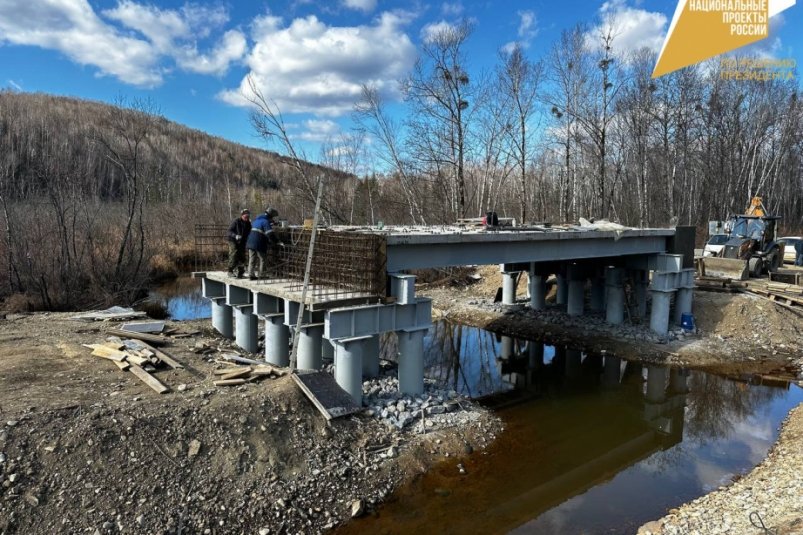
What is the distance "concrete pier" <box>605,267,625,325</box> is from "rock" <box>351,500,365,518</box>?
15.1 meters

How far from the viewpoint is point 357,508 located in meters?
7.89

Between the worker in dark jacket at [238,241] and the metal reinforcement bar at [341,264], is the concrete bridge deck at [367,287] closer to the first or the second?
the metal reinforcement bar at [341,264]

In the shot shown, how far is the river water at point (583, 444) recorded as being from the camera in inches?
325

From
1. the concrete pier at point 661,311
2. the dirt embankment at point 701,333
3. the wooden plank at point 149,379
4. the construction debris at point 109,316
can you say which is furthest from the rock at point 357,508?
the concrete pier at point 661,311

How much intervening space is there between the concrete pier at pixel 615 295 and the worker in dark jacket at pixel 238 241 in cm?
1383

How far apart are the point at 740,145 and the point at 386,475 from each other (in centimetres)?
4393

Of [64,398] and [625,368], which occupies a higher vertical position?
[64,398]

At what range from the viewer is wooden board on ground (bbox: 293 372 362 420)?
31.9ft

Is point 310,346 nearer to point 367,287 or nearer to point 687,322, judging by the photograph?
point 367,287

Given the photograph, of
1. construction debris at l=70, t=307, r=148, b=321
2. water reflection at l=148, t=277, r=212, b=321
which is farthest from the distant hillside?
construction debris at l=70, t=307, r=148, b=321

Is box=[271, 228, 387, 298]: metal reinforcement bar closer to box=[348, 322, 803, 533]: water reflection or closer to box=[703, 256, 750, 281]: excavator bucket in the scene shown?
box=[348, 322, 803, 533]: water reflection

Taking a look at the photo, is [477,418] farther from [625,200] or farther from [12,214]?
[625,200]

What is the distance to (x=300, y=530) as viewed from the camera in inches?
289

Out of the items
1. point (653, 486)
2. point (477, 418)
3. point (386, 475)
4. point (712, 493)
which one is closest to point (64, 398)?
point (386, 475)
